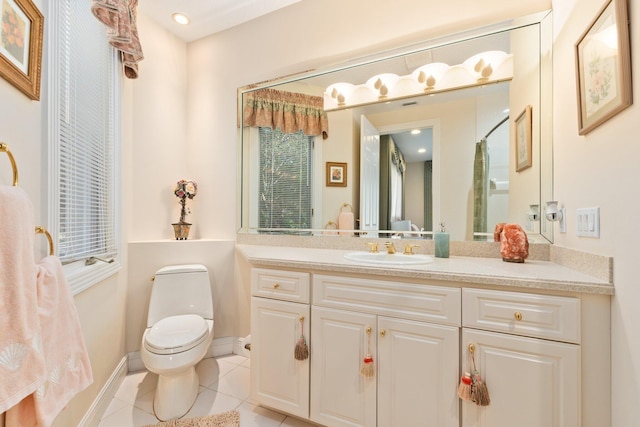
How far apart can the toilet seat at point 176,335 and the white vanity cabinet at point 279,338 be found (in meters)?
0.35

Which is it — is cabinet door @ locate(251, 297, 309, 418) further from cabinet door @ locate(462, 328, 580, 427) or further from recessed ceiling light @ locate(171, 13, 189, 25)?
recessed ceiling light @ locate(171, 13, 189, 25)

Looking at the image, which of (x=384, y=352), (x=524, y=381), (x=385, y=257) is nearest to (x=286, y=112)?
(x=385, y=257)

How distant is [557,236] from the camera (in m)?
1.43

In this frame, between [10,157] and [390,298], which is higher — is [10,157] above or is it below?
above

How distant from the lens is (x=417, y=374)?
3.97 ft

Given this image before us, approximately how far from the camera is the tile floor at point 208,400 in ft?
5.12

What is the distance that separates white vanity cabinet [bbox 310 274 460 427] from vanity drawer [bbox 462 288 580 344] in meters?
0.06

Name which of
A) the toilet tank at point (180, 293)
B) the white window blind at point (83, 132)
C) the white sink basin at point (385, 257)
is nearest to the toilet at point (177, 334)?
the toilet tank at point (180, 293)

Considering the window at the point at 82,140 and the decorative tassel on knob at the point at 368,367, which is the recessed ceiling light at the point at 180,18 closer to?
the window at the point at 82,140

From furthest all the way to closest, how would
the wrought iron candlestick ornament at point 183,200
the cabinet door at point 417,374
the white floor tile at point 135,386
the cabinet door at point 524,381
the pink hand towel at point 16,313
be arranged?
the wrought iron candlestick ornament at point 183,200 < the white floor tile at point 135,386 < the cabinet door at point 417,374 < the cabinet door at point 524,381 < the pink hand towel at point 16,313

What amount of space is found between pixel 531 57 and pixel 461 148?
60cm

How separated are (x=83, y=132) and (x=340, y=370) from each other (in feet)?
6.15

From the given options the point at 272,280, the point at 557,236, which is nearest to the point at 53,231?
the point at 272,280

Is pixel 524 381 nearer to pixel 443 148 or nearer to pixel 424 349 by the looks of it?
pixel 424 349
